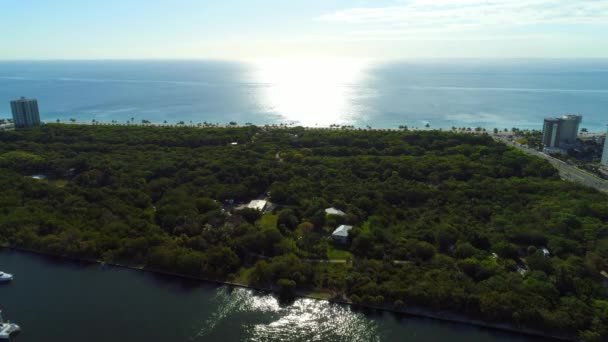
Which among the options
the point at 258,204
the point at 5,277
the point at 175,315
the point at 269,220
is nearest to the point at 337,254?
the point at 269,220

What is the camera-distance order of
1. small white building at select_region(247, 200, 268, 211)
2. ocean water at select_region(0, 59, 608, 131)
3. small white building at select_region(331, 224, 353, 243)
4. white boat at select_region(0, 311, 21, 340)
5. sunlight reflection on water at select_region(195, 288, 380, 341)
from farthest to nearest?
ocean water at select_region(0, 59, 608, 131), small white building at select_region(247, 200, 268, 211), small white building at select_region(331, 224, 353, 243), sunlight reflection on water at select_region(195, 288, 380, 341), white boat at select_region(0, 311, 21, 340)

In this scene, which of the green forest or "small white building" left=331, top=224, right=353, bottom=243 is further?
"small white building" left=331, top=224, right=353, bottom=243

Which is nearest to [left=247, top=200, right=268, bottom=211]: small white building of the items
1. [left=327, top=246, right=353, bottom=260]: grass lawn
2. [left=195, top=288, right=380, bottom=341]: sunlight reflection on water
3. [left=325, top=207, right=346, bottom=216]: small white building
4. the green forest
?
the green forest

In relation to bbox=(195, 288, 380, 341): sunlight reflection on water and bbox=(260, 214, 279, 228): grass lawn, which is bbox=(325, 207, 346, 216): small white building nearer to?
bbox=(260, 214, 279, 228): grass lawn

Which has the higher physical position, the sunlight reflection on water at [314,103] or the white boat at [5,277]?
the sunlight reflection on water at [314,103]

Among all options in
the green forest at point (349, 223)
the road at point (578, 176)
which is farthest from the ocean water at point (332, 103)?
the green forest at point (349, 223)

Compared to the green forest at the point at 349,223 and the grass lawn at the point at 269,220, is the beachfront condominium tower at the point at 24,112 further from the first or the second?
the grass lawn at the point at 269,220

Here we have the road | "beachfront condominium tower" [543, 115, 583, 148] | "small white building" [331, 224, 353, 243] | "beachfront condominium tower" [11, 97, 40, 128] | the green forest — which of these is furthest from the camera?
"beachfront condominium tower" [11, 97, 40, 128]
